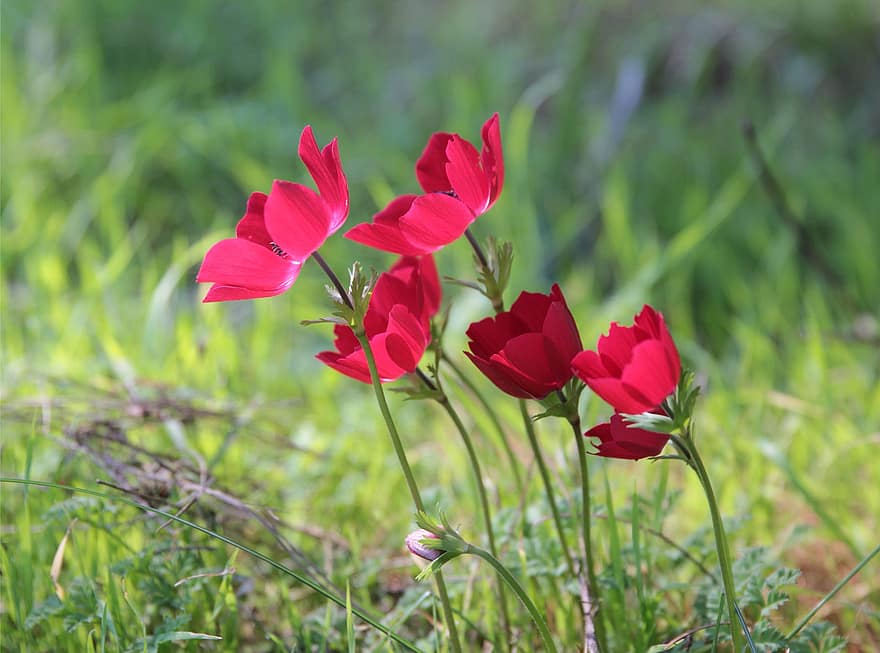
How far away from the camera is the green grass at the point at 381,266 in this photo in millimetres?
1233

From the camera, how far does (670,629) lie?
1.17m

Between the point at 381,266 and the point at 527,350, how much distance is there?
6.74 feet

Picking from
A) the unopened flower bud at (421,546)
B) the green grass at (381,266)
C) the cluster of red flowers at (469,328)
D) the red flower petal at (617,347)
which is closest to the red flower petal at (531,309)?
the cluster of red flowers at (469,328)

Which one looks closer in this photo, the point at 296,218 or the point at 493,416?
the point at 296,218

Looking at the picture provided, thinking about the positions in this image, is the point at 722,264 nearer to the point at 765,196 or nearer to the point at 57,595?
the point at 765,196

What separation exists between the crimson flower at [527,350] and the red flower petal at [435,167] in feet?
0.58

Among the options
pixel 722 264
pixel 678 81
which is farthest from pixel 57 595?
pixel 678 81

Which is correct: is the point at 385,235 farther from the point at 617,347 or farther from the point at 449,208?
the point at 617,347

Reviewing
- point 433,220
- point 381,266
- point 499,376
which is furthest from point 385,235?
point 381,266

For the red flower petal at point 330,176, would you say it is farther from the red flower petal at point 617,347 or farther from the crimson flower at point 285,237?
the red flower petal at point 617,347

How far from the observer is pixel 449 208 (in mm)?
848

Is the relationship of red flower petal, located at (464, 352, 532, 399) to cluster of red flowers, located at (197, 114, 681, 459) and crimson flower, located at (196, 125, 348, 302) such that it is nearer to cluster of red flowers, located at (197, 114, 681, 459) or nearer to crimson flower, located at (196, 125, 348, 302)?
cluster of red flowers, located at (197, 114, 681, 459)

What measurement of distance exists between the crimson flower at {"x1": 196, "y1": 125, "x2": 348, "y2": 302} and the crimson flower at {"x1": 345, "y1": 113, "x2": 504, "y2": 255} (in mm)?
40

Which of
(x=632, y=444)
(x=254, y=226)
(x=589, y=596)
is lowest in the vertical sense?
(x=589, y=596)
